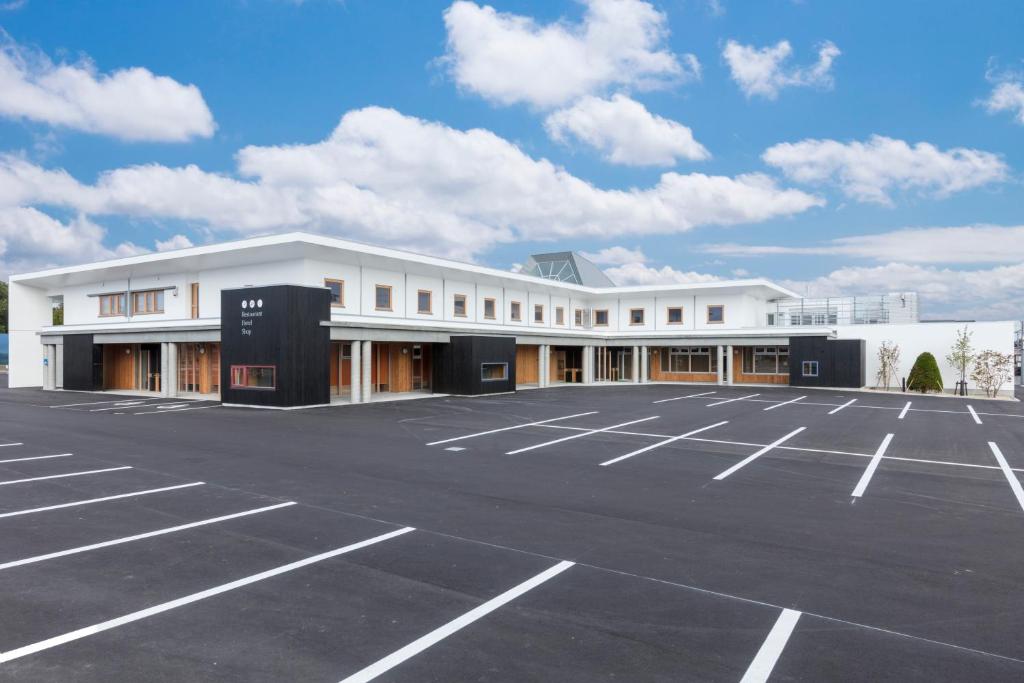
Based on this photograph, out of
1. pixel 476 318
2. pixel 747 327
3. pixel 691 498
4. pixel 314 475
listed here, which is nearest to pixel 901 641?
pixel 691 498

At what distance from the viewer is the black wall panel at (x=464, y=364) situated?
27984mm

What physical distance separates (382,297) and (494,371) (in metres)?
5.93

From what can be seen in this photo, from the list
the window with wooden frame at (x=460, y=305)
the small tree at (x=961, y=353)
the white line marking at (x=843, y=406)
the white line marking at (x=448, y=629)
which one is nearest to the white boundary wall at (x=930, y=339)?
the small tree at (x=961, y=353)

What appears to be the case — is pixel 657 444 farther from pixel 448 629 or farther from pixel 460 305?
pixel 460 305

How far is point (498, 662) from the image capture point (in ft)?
13.8

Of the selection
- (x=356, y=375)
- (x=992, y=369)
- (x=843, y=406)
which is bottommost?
(x=843, y=406)

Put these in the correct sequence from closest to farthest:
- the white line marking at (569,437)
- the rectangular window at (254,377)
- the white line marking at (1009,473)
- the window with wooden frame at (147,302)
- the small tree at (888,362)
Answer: the white line marking at (1009,473), the white line marking at (569,437), the rectangular window at (254,377), the window with wooden frame at (147,302), the small tree at (888,362)

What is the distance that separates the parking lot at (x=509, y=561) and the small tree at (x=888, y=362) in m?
23.1

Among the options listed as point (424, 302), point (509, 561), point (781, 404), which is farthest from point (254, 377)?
point (509, 561)

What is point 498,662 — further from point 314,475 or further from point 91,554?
point 314,475

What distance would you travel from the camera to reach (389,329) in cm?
2542

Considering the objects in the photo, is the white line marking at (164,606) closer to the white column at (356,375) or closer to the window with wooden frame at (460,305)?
the white column at (356,375)

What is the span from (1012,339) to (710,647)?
37.3 metres

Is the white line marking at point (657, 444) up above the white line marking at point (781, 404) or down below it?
above
